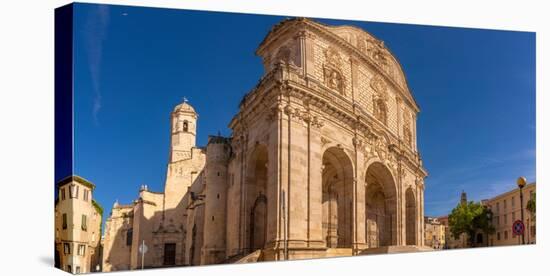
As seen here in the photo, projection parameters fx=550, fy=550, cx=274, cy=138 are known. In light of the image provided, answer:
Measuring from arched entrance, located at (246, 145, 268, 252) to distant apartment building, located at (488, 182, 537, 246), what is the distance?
302 inches

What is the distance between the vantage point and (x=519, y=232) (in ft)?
59.4

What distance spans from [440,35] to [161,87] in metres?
9.35

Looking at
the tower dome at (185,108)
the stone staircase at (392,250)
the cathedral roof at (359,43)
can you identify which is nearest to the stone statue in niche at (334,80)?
the cathedral roof at (359,43)

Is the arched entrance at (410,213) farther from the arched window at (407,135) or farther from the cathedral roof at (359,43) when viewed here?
the cathedral roof at (359,43)

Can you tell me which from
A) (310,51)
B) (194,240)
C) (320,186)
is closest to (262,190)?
(320,186)

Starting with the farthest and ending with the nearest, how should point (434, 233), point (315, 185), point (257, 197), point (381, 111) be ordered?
point (381, 111), point (434, 233), point (257, 197), point (315, 185)

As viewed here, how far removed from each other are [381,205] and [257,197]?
5925mm

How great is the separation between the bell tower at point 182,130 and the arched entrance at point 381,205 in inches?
316

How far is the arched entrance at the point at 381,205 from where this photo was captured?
1972cm

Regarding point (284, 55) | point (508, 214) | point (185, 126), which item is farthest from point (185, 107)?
point (508, 214)

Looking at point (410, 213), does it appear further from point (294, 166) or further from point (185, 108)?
point (185, 108)

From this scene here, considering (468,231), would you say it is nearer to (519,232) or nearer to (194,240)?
(519,232)

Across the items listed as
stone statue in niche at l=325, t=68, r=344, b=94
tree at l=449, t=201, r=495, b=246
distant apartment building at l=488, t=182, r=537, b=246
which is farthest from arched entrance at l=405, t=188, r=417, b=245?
stone statue in niche at l=325, t=68, r=344, b=94

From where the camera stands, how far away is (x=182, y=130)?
1281 cm
